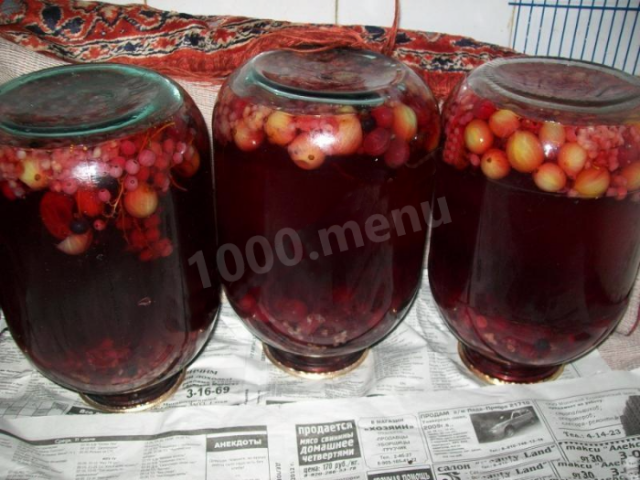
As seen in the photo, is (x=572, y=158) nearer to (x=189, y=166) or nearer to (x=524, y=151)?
(x=524, y=151)

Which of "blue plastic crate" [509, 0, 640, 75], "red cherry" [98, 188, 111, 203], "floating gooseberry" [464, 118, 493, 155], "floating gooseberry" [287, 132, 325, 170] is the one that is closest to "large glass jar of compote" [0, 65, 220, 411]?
"red cherry" [98, 188, 111, 203]

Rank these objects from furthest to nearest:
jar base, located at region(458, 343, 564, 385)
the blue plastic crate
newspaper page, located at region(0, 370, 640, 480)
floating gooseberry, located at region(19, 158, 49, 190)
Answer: the blue plastic crate → jar base, located at region(458, 343, 564, 385) → newspaper page, located at region(0, 370, 640, 480) → floating gooseberry, located at region(19, 158, 49, 190)

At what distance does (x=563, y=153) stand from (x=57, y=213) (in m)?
0.46

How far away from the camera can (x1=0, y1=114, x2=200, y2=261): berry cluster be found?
50cm

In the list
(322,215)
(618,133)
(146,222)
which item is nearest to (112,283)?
(146,222)

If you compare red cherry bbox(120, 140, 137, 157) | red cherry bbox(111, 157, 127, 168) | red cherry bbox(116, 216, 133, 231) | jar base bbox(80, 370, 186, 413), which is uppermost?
red cherry bbox(120, 140, 137, 157)

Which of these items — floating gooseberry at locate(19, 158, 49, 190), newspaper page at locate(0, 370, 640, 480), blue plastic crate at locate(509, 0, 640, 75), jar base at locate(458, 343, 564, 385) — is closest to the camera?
floating gooseberry at locate(19, 158, 49, 190)

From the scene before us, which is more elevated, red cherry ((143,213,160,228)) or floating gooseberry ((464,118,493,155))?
floating gooseberry ((464,118,493,155))

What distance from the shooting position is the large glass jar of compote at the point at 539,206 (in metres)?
0.55

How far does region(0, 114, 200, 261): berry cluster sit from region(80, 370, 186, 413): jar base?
8.5 inches

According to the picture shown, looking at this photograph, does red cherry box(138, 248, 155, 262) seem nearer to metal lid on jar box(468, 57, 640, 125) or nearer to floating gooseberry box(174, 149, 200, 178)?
floating gooseberry box(174, 149, 200, 178)

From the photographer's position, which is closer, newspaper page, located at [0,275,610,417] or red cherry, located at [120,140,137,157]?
red cherry, located at [120,140,137,157]

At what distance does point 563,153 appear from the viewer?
21.5 inches

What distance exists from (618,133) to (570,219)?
90mm
